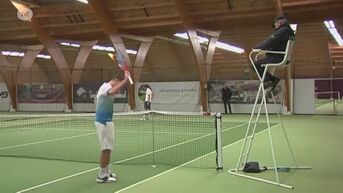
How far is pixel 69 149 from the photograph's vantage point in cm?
1271

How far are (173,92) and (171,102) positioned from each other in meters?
0.65

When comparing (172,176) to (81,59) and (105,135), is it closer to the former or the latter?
(105,135)

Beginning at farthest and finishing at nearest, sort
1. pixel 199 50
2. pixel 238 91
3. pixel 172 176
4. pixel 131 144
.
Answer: pixel 199 50 → pixel 238 91 → pixel 131 144 → pixel 172 176

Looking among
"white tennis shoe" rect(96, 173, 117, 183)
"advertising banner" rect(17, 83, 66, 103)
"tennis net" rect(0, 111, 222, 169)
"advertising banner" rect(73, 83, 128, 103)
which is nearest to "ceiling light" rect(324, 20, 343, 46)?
"tennis net" rect(0, 111, 222, 169)

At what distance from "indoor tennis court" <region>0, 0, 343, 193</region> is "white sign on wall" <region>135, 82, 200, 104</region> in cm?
7

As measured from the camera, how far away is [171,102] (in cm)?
2845

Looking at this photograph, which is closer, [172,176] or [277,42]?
[277,42]

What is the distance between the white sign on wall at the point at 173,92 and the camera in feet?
92.0

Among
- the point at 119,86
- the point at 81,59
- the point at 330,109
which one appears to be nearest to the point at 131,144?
the point at 119,86

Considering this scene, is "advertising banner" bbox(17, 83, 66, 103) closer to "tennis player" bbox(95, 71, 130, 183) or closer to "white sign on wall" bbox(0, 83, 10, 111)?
"white sign on wall" bbox(0, 83, 10, 111)

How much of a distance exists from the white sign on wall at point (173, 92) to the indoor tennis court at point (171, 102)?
7 centimetres

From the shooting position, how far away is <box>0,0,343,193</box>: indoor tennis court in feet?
26.4

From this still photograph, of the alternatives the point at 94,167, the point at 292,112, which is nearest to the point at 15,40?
the point at 292,112

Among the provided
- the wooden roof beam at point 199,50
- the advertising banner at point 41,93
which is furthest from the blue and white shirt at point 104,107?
the advertising banner at point 41,93
